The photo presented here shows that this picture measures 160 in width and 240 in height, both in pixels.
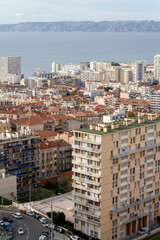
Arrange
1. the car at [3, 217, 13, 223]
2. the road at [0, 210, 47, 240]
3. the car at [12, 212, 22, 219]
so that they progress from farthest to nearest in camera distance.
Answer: the car at [12, 212, 22, 219] → the car at [3, 217, 13, 223] → the road at [0, 210, 47, 240]

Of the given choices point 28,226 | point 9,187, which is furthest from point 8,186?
point 28,226

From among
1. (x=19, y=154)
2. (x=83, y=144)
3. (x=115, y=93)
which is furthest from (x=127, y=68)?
(x=83, y=144)

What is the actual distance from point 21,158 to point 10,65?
8582 centimetres

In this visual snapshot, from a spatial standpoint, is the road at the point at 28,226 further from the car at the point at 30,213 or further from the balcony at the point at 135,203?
the balcony at the point at 135,203

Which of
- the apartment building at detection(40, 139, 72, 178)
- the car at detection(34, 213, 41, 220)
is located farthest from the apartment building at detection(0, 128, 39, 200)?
the car at detection(34, 213, 41, 220)

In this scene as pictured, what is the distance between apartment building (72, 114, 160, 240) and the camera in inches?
954

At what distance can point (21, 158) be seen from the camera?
31.8 m

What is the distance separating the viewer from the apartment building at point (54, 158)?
112 ft

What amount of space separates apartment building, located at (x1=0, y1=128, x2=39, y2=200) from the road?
210 inches

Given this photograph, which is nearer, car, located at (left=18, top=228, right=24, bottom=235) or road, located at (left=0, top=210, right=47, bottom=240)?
road, located at (left=0, top=210, right=47, bottom=240)

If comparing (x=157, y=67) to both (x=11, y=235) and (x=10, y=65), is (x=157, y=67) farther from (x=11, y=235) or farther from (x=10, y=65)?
(x=11, y=235)

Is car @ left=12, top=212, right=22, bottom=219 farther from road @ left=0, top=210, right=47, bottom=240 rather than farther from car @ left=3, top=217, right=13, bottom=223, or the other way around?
car @ left=3, top=217, right=13, bottom=223

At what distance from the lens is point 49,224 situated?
2472cm

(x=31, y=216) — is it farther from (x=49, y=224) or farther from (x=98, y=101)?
(x=98, y=101)
